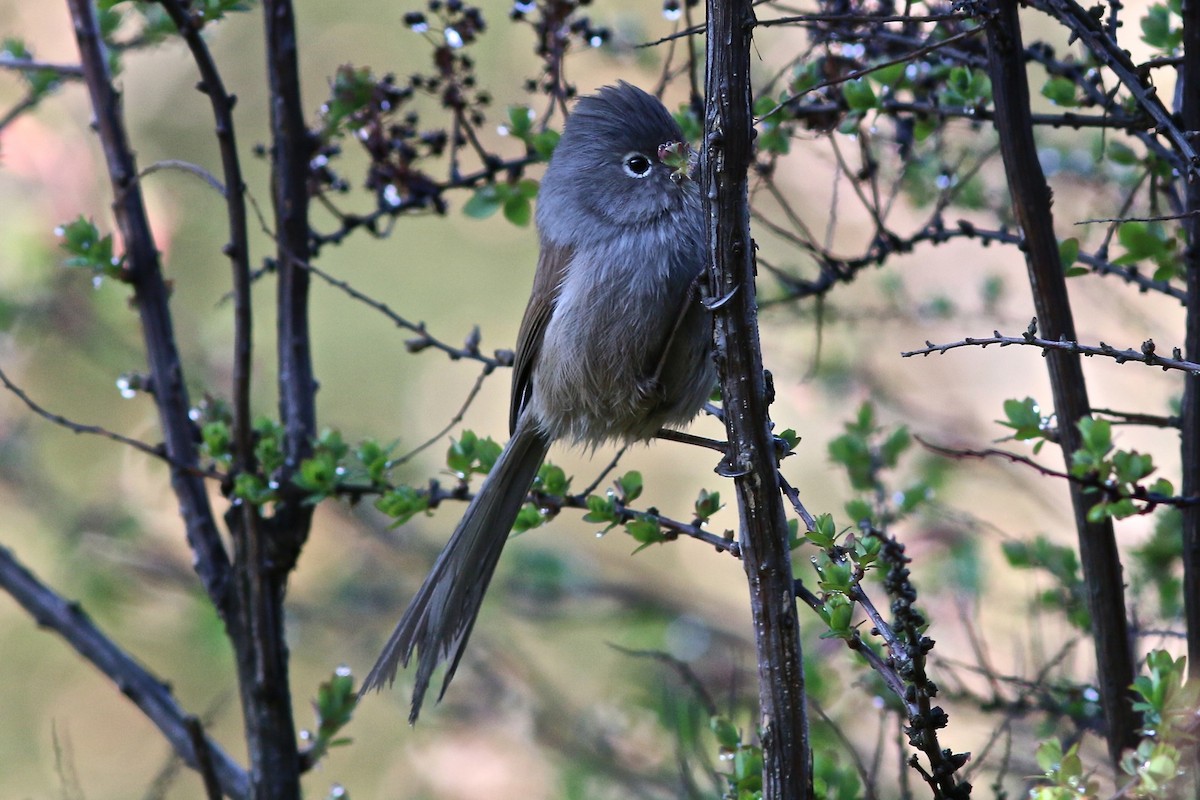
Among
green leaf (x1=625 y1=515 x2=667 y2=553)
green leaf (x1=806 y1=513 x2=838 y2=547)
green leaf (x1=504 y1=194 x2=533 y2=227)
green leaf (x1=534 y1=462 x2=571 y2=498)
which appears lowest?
green leaf (x1=806 y1=513 x2=838 y2=547)

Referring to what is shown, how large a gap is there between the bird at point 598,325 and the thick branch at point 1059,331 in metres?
0.74

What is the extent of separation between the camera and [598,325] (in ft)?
10.2

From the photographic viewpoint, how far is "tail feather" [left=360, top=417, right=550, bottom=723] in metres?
2.96

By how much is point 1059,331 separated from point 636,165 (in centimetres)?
115

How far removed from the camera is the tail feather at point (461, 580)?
296cm

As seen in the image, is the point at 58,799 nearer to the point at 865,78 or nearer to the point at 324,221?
the point at 324,221

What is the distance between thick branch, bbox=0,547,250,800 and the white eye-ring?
184 cm

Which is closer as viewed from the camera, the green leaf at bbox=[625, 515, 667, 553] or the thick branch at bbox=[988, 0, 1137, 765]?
the thick branch at bbox=[988, 0, 1137, 765]

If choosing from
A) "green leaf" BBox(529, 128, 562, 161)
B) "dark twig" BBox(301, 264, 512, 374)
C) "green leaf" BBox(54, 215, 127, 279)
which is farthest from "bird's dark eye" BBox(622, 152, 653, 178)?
"green leaf" BBox(54, 215, 127, 279)

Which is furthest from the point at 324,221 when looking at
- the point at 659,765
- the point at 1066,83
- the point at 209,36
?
the point at 1066,83

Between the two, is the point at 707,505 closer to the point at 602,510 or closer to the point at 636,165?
the point at 602,510

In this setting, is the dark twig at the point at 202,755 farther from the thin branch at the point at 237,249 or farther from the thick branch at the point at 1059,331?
the thick branch at the point at 1059,331

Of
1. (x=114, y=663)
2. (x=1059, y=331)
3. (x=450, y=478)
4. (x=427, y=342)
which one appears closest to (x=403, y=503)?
(x=427, y=342)

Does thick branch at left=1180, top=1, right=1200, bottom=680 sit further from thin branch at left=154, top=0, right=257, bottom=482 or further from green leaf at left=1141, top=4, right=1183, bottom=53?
Result: thin branch at left=154, top=0, right=257, bottom=482
